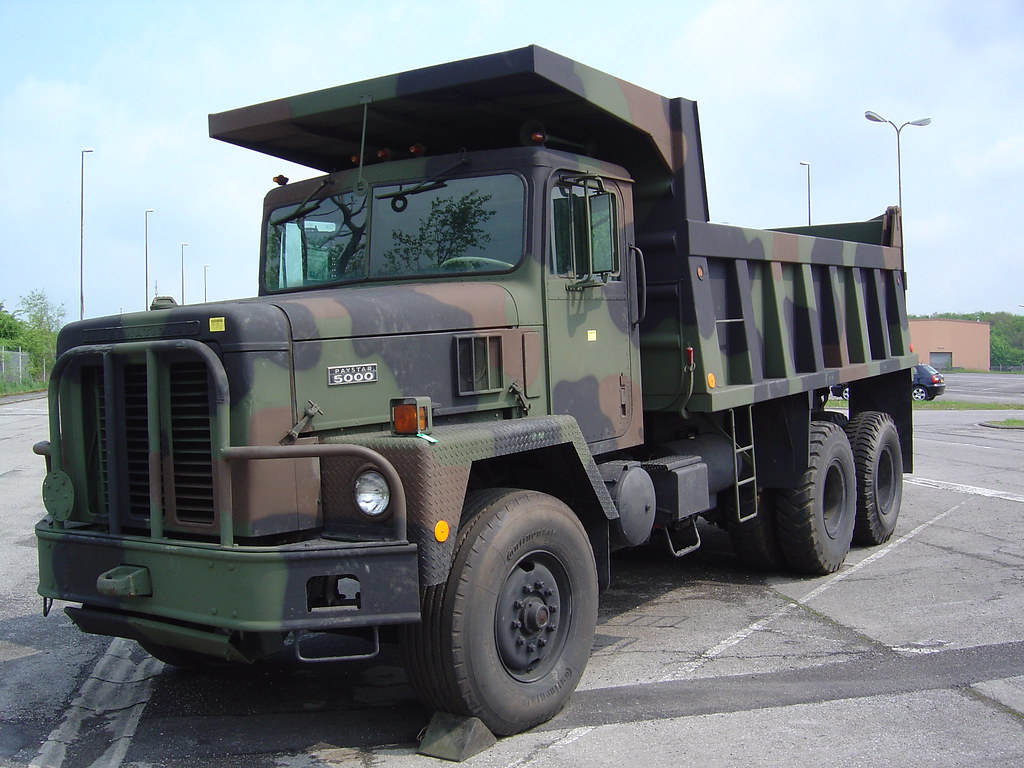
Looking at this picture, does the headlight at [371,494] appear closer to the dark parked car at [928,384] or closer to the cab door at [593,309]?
the cab door at [593,309]

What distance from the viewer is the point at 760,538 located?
7723mm

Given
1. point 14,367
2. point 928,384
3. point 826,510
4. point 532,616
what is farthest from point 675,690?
point 14,367

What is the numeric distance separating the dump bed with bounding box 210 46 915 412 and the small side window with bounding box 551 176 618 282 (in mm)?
463

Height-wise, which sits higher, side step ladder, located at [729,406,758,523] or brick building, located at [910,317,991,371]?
brick building, located at [910,317,991,371]

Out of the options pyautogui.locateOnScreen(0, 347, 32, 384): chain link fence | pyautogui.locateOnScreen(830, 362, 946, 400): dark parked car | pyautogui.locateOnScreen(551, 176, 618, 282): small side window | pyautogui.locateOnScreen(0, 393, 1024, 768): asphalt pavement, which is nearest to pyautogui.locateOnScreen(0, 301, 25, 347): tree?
pyautogui.locateOnScreen(0, 347, 32, 384): chain link fence

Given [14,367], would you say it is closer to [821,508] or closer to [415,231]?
[821,508]

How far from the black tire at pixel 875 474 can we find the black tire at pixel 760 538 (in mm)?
1220

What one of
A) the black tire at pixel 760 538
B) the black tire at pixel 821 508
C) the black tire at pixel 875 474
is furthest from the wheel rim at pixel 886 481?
the black tire at pixel 760 538

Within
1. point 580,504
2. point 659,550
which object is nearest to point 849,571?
point 659,550

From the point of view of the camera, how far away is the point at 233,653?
4012 mm

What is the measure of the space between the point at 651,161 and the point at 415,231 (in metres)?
1.82

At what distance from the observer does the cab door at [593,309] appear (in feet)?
17.6

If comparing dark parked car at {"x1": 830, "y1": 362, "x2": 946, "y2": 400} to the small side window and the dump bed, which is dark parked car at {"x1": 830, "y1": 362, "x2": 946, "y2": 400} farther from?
the small side window

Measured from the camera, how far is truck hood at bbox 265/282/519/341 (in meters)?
4.26
